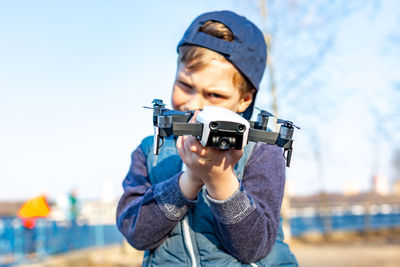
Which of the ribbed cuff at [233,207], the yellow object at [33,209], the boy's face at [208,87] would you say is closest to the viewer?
the ribbed cuff at [233,207]

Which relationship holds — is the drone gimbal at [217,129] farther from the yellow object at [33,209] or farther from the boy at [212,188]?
the yellow object at [33,209]

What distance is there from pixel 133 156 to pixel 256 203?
60cm

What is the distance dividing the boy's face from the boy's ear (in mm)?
94

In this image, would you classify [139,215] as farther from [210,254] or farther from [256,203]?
[256,203]

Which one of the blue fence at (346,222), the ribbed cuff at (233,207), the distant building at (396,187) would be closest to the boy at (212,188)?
the ribbed cuff at (233,207)

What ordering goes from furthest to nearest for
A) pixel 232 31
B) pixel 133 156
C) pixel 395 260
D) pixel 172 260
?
pixel 395 260 → pixel 133 156 → pixel 232 31 → pixel 172 260

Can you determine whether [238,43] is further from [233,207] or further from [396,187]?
[396,187]

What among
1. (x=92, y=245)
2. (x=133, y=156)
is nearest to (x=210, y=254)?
(x=133, y=156)

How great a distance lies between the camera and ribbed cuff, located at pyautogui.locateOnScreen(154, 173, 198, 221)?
1.30 m

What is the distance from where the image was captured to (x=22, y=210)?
10430mm

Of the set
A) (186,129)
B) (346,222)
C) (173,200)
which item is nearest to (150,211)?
(173,200)

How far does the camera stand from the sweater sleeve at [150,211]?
131 centimetres

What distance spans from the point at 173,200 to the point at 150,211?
0.35 feet

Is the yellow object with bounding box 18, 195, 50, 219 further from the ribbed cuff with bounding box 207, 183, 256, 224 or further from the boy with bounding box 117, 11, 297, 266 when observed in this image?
the ribbed cuff with bounding box 207, 183, 256, 224
